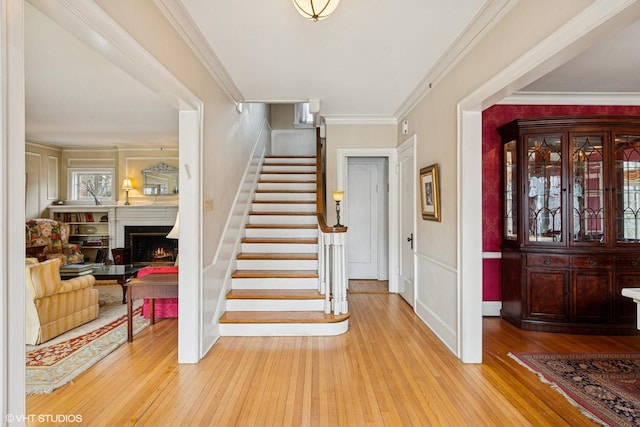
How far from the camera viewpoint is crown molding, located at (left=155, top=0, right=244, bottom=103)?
235 cm

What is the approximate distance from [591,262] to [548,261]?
39 cm

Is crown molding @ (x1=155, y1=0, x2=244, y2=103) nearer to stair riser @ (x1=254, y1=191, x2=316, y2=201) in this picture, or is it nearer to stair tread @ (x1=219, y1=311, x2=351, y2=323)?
stair riser @ (x1=254, y1=191, x2=316, y2=201)

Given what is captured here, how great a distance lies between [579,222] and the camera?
145 inches

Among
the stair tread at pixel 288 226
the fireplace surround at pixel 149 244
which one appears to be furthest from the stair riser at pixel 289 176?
the fireplace surround at pixel 149 244

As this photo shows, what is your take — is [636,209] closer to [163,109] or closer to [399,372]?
[399,372]

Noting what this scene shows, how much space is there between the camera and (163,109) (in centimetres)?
502

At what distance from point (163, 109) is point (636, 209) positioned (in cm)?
583

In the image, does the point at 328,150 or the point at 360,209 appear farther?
the point at 360,209

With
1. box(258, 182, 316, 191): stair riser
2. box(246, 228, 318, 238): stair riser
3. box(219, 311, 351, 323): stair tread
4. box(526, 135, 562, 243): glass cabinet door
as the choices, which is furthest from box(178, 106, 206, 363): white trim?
box(526, 135, 562, 243): glass cabinet door

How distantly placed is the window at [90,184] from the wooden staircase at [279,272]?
4.00m

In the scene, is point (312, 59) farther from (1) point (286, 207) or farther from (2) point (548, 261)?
(2) point (548, 261)

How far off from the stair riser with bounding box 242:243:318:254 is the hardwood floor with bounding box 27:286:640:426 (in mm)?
1356

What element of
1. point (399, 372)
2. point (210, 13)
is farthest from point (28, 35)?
point (399, 372)

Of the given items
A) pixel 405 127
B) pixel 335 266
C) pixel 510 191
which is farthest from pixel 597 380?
pixel 405 127
